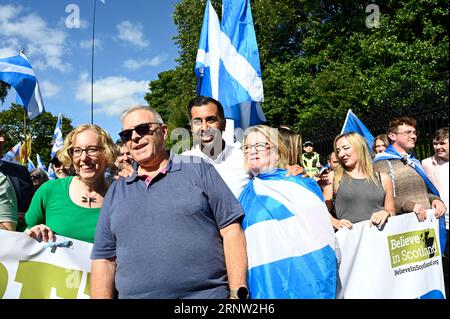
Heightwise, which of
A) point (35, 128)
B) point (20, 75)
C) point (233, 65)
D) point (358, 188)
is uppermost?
point (35, 128)

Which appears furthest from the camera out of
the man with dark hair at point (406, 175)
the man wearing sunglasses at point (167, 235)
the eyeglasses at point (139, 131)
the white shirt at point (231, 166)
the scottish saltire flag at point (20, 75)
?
the scottish saltire flag at point (20, 75)

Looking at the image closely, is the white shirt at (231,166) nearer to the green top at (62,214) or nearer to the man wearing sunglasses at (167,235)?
the man wearing sunglasses at (167,235)

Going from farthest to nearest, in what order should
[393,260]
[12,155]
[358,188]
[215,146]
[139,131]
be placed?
[12,155], [358,188], [393,260], [215,146], [139,131]

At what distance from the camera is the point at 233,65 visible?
4.94m

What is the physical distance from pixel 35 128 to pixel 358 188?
53.7 m

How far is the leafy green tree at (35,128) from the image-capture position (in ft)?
154

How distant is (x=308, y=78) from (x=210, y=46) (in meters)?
12.5

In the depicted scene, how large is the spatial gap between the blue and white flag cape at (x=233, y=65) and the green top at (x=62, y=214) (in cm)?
249

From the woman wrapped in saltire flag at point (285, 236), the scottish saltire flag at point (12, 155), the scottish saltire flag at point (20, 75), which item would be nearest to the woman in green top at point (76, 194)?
the woman wrapped in saltire flag at point (285, 236)

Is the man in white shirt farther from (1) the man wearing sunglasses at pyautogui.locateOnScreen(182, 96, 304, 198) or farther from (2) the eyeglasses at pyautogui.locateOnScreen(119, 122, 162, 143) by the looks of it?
(2) the eyeglasses at pyautogui.locateOnScreen(119, 122, 162, 143)

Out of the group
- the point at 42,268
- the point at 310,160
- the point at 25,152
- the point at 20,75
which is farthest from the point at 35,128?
the point at 42,268

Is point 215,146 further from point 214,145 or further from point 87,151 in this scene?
point 87,151

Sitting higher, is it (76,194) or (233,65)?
(233,65)
